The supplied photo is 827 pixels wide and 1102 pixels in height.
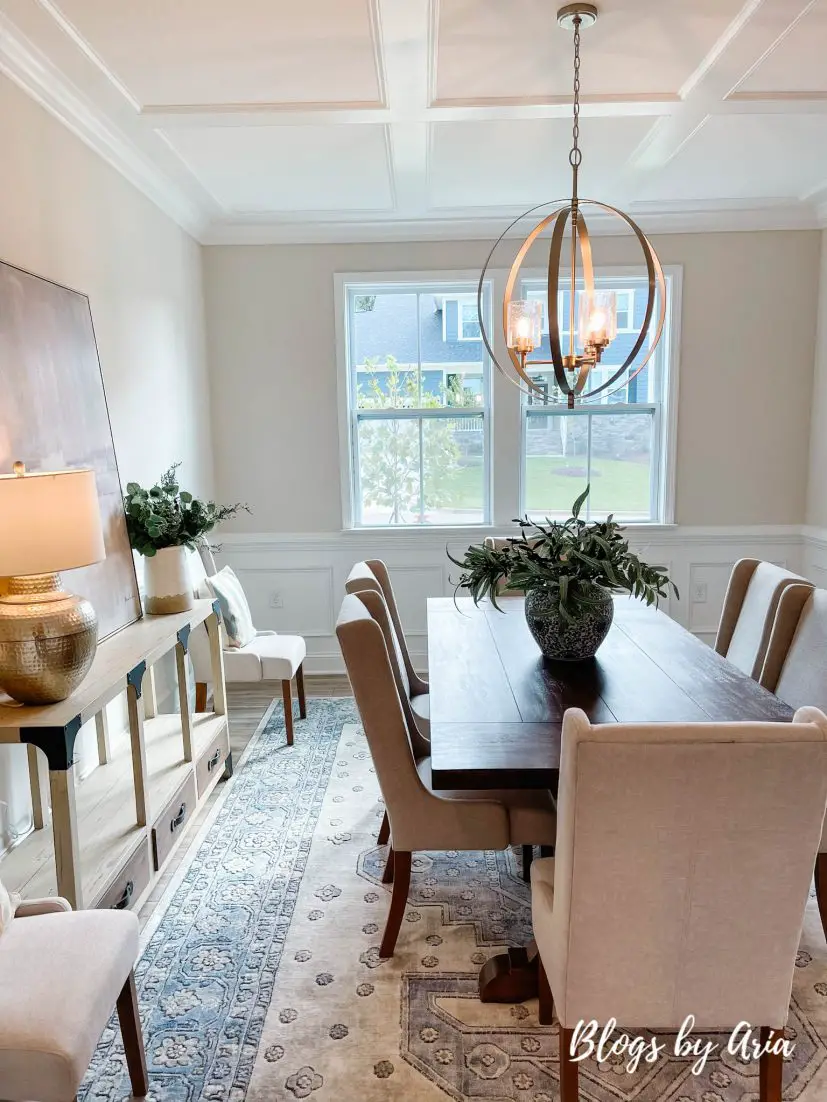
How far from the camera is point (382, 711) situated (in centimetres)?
195

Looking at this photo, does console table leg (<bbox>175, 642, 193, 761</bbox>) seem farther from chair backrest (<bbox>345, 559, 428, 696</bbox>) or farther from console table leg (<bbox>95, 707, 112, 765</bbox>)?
chair backrest (<bbox>345, 559, 428, 696</bbox>)

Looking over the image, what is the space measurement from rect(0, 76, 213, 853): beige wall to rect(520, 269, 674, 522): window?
6.50 ft

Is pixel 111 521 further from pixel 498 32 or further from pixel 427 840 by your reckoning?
pixel 498 32

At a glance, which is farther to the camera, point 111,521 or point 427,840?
point 111,521

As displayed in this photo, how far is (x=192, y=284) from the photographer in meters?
4.18

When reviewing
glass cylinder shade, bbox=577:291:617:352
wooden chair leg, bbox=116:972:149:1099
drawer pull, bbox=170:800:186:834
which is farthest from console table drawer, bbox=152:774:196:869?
glass cylinder shade, bbox=577:291:617:352

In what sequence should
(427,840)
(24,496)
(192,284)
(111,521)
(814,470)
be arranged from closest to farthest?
1. (24,496)
2. (427,840)
3. (111,521)
4. (192,284)
5. (814,470)

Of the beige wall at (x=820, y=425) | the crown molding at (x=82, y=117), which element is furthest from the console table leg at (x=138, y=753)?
the beige wall at (x=820, y=425)

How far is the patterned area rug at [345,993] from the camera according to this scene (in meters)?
1.69

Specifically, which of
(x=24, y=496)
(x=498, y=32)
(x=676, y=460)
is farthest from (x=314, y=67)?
(x=676, y=460)

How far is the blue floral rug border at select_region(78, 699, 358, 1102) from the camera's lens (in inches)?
→ 68.8

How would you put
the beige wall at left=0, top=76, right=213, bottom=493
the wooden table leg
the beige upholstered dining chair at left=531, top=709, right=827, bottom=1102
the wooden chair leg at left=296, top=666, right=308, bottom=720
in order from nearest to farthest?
the beige upholstered dining chair at left=531, top=709, right=827, bottom=1102 < the wooden table leg < the beige wall at left=0, top=76, right=213, bottom=493 < the wooden chair leg at left=296, top=666, right=308, bottom=720

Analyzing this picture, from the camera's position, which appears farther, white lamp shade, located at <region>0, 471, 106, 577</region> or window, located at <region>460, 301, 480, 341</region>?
window, located at <region>460, 301, 480, 341</region>

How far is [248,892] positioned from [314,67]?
8.93ft
